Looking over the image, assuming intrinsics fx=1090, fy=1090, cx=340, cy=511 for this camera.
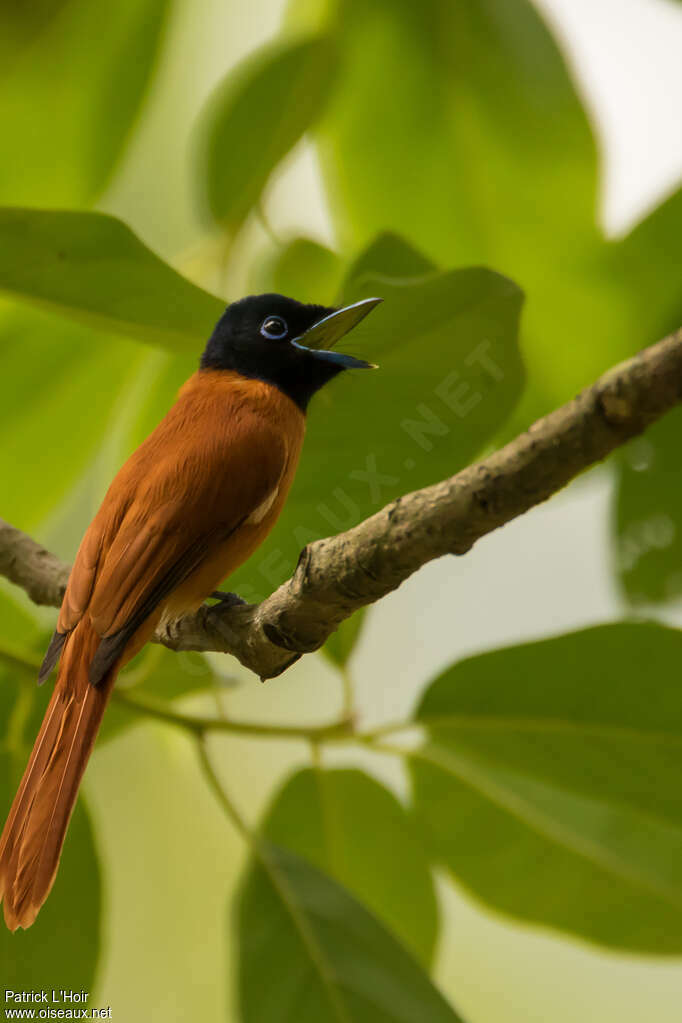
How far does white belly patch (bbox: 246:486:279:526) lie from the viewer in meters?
1.34

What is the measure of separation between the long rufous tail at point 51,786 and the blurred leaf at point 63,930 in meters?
0.44

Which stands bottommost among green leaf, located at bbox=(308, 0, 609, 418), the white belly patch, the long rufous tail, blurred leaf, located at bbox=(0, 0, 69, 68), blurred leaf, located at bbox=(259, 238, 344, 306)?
the long rufous tail

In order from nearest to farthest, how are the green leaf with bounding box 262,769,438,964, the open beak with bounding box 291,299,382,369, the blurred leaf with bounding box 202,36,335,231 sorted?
the open beak with bounding box 291,299,382,369, the green leaf with bounding box 262,769,438,964, the blurred leaf with bounding box 202,36,335,231

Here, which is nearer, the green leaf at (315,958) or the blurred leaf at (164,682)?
the green leaf at (315,958)

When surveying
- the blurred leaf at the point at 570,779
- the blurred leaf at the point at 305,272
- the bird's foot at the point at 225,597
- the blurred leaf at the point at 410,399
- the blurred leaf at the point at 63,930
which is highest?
the blurred leaf at the point at 305,272

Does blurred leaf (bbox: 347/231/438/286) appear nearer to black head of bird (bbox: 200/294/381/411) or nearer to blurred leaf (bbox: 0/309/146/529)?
black head of bird (bbox: 200/294/381/411)

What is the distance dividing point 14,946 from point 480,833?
2.33ft

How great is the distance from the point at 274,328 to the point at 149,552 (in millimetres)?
487

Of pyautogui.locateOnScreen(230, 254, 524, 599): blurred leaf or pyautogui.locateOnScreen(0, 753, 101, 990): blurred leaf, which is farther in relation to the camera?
pyautogui.locateOnScreen(0, 753, 101, 990): blurred leaf

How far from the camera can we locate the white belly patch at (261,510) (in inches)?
52.8

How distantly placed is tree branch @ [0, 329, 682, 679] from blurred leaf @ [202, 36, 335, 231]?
91 centimetres

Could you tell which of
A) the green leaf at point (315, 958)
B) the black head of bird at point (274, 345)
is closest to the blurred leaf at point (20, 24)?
the black head of bird at point (274, 345)

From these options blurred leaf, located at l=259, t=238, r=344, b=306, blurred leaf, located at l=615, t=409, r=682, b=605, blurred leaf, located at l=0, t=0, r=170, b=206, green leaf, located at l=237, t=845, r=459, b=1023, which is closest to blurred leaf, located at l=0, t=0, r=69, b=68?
blurred leaf, located at l=0, t=0, r=170, b=206

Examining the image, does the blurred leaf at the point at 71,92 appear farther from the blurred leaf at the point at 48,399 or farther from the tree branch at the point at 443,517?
the tree branch at the point at 443,517
